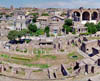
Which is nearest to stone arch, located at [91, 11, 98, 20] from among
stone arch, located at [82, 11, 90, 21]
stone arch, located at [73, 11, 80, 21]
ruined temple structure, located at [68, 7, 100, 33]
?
ruined temple structure, located at [68, 7, 100, 33]

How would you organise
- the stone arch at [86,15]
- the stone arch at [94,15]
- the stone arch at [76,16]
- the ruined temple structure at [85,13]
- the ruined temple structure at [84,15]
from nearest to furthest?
the ruined temple structure at [84,15] < the stone arch at [76,16] < the ruined temple structure at [85,13] < the stone arch at [86,15] < the stone arch at [94,15]

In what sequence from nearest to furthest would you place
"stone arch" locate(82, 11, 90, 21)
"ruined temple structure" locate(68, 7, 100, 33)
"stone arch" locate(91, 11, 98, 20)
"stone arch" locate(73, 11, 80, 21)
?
"ruined temple structure" locate(68, 7, 100, 33), "stone arch" locate(73, 11, 80, 21), "stone arch" locate(82, 11, 90, 21), "stone arch" locate(91, 11, 98, 20)

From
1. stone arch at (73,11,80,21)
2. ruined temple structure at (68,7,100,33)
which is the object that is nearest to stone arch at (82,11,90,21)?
ruined temple structure at (68,7,100,33)

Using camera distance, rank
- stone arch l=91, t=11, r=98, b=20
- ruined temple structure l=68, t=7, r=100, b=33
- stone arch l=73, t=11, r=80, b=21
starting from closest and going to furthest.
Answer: ruined temple structure l=68, t=7, r=100, b=33 → stone arch l=73, t=11, r=80, b=21 → stone arch l=91, t=11, r=98, b=20

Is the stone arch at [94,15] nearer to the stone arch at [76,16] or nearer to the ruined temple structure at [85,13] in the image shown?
the ruined temple structure at [85,13]

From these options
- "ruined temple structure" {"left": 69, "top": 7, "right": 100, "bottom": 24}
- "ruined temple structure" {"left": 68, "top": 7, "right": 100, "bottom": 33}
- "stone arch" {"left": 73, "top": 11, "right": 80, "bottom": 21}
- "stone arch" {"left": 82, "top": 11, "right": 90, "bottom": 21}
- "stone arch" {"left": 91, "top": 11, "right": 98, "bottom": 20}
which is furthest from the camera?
"stone arch" {"left": 91, "top": 11, "right": 98, "bottom": 20}

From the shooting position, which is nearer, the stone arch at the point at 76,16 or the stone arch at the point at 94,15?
the stone arch at the point at 76,16

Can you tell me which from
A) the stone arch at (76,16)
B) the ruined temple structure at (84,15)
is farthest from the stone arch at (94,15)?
the stone arch at (76,16)

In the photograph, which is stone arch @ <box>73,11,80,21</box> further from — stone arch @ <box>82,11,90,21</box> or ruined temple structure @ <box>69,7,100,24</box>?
stone arch @ <box>82,11,90,21</box>

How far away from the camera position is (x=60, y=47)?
28859 mm

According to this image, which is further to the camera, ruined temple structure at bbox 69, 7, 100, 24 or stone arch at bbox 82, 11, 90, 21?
stone arch at bbox 82, 11, 90, 21

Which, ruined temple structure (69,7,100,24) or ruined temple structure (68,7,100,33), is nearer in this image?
ruined temple structure (68,7,100,33)

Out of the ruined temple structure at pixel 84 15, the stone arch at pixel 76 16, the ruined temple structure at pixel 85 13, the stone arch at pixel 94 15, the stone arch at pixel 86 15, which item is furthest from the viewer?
the stone arch at pixel 94 15

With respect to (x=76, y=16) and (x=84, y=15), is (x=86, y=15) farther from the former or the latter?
(x=76, y=16)
